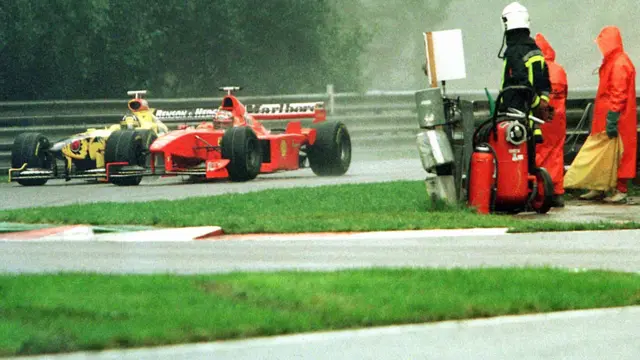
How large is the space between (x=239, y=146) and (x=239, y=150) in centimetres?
8

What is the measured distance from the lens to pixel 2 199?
19.4 metres

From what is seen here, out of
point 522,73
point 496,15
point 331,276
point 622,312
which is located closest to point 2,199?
point 522,73

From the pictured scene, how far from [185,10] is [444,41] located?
22.3 metres

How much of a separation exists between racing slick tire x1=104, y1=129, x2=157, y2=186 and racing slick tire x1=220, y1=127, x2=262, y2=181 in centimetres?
142

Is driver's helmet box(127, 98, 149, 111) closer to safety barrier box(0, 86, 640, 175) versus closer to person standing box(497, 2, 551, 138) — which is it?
safety barrier box(0, 86, 640, 175)

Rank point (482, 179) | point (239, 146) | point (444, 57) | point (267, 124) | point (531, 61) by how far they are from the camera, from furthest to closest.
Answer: point (267, 124)
point (239, 146)
point (444, 57)
point (531, 61)
point (482, 179)

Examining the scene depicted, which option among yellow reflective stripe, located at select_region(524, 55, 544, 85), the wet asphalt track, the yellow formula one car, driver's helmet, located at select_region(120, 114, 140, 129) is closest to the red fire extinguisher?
yellow reflective stripe, located at select_region(524, 55, 544, 85)

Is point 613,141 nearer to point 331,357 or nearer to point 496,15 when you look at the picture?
point 331,357

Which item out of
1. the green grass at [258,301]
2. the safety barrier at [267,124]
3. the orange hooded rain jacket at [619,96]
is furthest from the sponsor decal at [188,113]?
the green grass at [258,301]

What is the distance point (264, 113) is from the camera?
78.1 feet

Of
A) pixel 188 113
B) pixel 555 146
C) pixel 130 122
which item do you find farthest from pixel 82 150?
pixel 555 146

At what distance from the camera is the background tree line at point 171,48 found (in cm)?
3183

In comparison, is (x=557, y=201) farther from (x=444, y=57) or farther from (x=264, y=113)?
(x=264, y=113)

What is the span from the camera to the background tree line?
31828 millimetres
